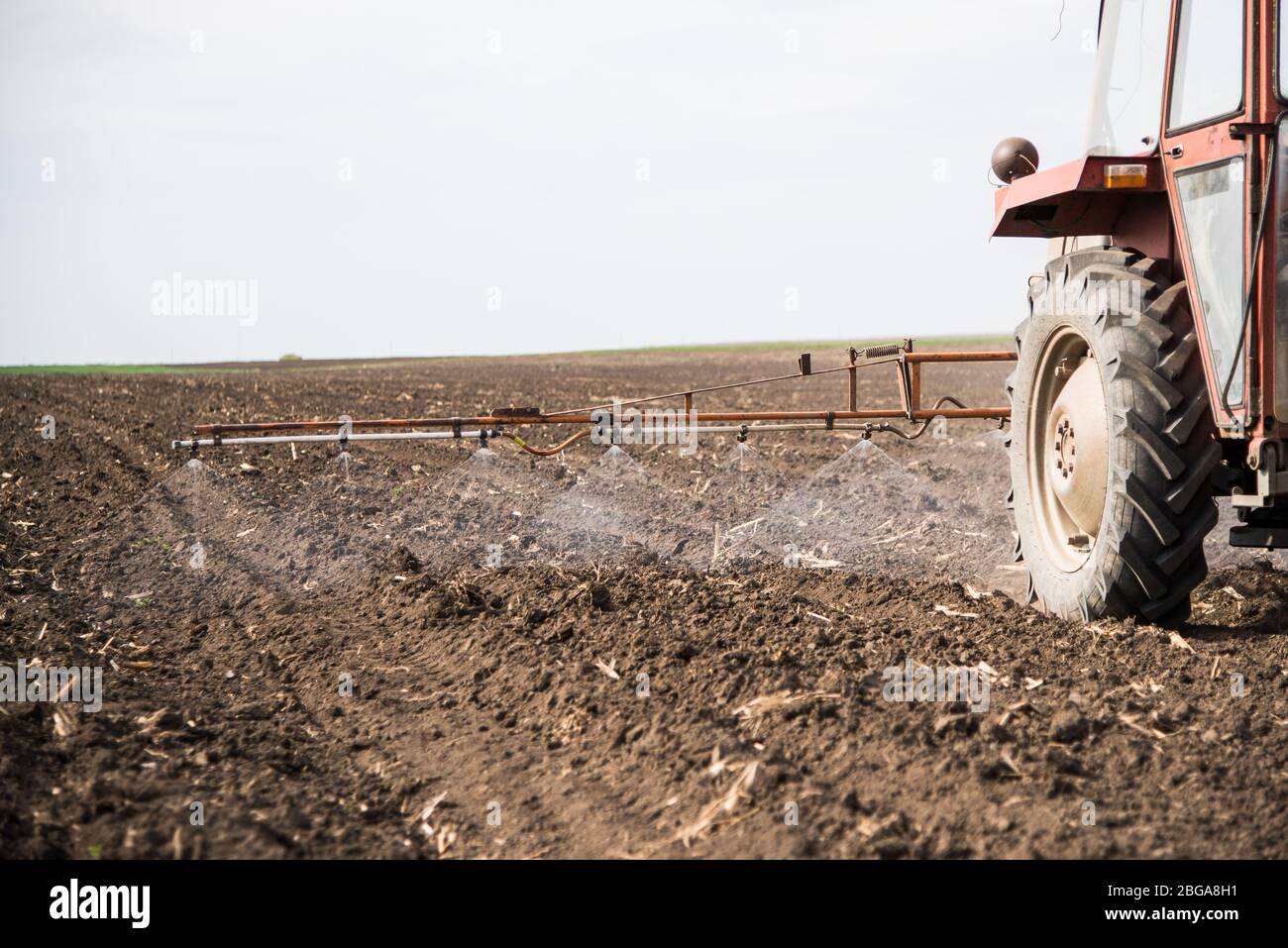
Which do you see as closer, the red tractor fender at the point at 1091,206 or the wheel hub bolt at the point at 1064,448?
the red tractor fender at the point at 1091,206

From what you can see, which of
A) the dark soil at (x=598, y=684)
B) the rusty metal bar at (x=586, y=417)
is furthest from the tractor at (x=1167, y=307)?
the rusty metal bar at (x=586, y=417)

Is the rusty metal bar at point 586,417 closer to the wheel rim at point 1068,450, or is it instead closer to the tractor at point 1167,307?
the wheel rim at point 1068,450

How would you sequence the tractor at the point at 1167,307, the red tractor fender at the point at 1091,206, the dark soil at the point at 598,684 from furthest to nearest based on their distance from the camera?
the red tractor fender at the point at 1091,206
the tractor at the point at 1167,307
the dark soil at the point at 598,684

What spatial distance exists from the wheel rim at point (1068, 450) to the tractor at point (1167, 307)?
0.01m

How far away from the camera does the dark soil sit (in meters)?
3.59

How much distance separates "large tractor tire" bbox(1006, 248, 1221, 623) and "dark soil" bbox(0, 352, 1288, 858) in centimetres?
25

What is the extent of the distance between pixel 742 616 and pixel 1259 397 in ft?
8.23

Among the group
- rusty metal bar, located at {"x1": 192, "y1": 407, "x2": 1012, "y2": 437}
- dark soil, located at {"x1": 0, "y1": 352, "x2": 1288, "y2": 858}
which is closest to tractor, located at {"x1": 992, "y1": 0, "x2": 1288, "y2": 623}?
dark soil, located at {"x1": 0, "y1": 352, "x2": 1288, "y2": 858}

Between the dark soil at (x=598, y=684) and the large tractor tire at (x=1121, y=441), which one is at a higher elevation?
the large tractor tire at (x=1121, y=441)

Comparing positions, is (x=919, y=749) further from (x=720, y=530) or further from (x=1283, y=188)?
(x=720, y=530)

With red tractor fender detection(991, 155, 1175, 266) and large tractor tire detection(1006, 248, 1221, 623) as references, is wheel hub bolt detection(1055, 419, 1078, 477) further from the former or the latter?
red tractor fender detection(991, 155, 1175, 266)

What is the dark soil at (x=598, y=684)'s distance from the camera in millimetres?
3594

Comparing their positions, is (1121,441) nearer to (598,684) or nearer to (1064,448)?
(1064,448)
